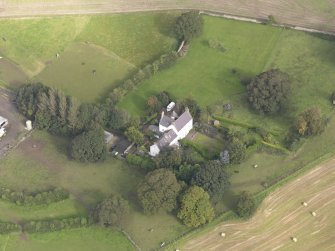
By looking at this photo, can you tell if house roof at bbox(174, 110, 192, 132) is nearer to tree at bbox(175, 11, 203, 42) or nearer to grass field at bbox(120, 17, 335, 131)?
grass field at bbox(120, 17, 335, 131)

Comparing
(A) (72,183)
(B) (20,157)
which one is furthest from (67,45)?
(A) (72,183)

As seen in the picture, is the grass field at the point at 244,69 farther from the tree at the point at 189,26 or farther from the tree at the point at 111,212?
the tree at the point at 111,212

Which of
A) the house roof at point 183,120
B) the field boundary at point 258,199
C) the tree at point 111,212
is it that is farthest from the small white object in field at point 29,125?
the field boundary at point 258,199

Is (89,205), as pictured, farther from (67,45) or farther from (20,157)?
(67,45)

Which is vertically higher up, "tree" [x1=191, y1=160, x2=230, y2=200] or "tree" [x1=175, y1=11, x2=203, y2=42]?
"tree" [x1=175, y1=11, x2=203, y2=42]

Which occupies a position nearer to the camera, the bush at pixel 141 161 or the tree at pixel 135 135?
the bush at pixel 141 161

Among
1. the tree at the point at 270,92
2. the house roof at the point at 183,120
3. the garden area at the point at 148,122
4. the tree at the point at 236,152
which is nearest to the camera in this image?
the garden area at the point at 148,122

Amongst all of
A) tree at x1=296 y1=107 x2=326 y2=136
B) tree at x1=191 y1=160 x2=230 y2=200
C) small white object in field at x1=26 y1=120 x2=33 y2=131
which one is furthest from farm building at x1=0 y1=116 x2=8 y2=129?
tree at x1=296 y1=107 x2=326 y2=136
